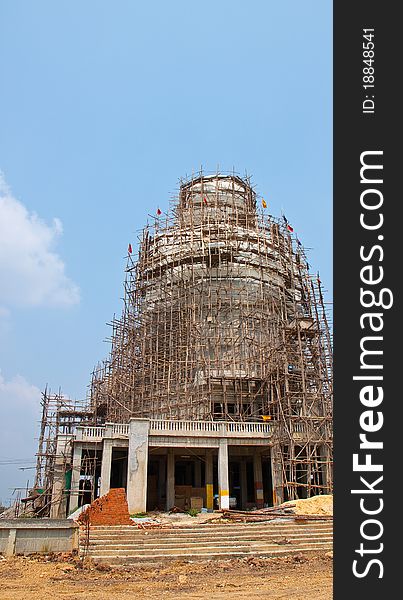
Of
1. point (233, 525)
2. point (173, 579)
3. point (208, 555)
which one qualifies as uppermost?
point (173, 579)

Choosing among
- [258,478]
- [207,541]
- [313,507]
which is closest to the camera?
[207,541]

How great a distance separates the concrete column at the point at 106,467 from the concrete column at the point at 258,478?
823 cm

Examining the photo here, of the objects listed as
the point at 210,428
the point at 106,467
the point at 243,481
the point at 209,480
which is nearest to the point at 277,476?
the point at 209,480

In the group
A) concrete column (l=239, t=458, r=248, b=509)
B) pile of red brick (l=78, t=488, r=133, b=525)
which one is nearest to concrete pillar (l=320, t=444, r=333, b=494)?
concrete column (l=239, t=458, r=248, b=509)

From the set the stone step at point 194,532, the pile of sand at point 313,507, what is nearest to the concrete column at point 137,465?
the pile of sand at point 313,507

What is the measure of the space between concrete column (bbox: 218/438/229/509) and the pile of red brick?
716 cm

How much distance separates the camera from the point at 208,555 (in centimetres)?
1336

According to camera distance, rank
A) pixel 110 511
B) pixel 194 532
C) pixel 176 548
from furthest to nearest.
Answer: pixel 110 511, pixel 194 532, pixel 176 548

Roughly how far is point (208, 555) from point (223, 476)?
43.8 feet

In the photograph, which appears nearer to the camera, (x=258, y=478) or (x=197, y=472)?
(x=258, y=478)

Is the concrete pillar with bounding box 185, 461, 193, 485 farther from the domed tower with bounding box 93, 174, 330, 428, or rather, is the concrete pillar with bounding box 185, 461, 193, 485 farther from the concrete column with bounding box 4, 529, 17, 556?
the concrete column with bounding box 4, 529, 17, 556

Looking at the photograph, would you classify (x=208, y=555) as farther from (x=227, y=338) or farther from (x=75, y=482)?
(x=227, y=338)

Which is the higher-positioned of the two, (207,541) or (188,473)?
(188,473)

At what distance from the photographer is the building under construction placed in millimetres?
27016
